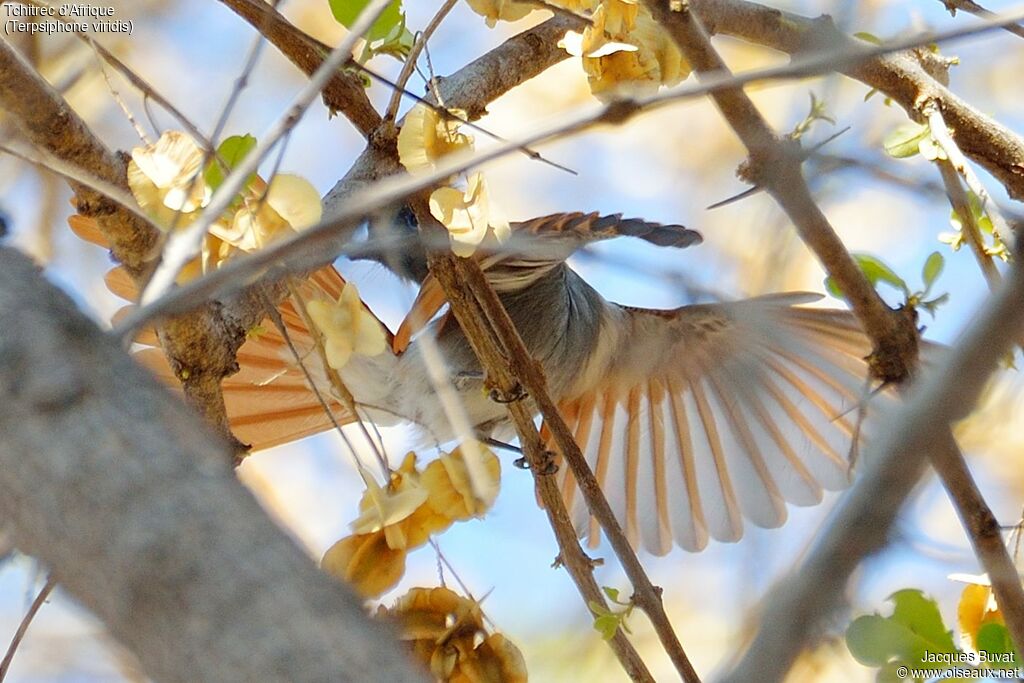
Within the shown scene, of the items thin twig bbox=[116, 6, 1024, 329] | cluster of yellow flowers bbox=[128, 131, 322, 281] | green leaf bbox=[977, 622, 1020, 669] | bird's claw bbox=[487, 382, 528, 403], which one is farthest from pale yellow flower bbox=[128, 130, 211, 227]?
green leaf bbox=[977, 622, 1020, 669]

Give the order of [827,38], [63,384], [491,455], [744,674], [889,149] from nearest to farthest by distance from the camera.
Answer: [744,674], [63,384], [827,38], [491,455], [889,149]

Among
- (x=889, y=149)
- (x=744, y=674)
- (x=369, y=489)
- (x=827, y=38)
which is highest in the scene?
(x=889, y=149)

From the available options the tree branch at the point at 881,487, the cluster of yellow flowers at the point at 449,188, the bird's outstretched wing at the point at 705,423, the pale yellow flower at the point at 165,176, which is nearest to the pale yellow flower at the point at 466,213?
the cluster of yellow flowers at the point at 449,188

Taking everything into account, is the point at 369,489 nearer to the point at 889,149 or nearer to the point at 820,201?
the point at 820,201

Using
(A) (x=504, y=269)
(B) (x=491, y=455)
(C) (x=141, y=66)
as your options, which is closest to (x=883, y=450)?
(B) (x=491, y=455)

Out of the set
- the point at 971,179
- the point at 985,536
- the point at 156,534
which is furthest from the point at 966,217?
the point at 156,534

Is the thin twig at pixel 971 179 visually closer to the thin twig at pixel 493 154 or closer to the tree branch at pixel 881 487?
the thin twig at pixel 493 154
